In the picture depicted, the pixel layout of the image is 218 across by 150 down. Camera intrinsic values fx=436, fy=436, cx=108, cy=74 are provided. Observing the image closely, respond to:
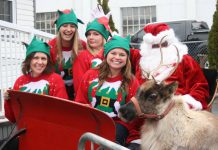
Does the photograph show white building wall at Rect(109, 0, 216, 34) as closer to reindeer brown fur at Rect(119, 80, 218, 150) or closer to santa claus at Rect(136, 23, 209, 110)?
santa claus at Rect(136, 23, 209, 110)

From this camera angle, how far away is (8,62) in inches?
313

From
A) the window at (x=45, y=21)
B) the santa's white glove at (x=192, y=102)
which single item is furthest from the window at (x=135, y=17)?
the santa's white glove at (x=192, y=102)

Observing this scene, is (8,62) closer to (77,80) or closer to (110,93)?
(77,80)

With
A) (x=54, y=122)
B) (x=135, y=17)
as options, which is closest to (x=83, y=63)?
(x=54, y=122)

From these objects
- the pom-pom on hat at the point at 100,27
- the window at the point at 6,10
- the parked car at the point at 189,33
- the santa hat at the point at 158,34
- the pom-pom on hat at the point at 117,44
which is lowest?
the pom-pom on hat at the point at 117,44

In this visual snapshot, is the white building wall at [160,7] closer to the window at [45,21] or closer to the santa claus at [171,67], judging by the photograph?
the window at [45,21]

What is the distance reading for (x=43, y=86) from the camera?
4.66 m

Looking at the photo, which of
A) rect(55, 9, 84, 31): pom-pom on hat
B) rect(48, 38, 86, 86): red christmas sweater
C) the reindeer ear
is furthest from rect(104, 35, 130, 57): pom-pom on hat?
rect(55, 9, 84, 31): pom-pom on hat

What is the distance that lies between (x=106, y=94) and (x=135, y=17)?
17.1 meters

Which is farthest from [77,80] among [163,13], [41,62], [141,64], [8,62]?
[163,13]

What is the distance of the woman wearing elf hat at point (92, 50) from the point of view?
500 cm

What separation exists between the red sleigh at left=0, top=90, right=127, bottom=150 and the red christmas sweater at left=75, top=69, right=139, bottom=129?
65 centimetres

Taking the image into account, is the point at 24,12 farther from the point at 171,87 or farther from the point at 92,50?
the point at 171,87

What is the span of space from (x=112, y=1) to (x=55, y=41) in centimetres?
1576
